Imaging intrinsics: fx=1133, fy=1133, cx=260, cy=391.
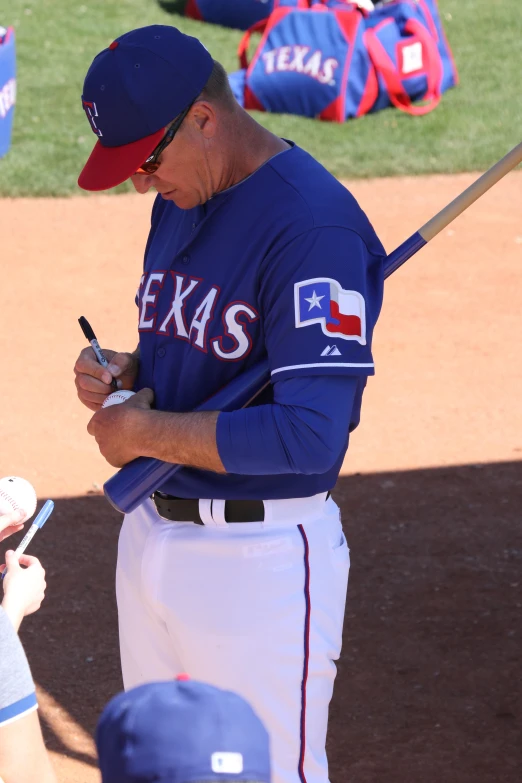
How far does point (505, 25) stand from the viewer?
1369cm

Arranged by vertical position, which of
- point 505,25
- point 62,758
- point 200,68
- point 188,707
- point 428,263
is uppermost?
point 200,68

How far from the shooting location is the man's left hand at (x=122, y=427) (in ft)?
8.15

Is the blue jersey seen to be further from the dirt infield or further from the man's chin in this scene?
the dirt infield

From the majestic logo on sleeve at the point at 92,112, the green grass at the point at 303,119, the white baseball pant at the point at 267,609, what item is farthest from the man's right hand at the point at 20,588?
the green grass at the point at 303,119

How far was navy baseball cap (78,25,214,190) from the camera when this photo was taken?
2.34 m

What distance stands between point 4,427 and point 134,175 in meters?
3.65

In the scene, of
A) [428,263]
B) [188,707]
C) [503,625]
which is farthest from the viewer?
[428,263]

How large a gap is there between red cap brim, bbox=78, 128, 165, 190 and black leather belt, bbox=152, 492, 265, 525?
72 cm

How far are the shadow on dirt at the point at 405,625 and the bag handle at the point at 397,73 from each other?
6.18 meters

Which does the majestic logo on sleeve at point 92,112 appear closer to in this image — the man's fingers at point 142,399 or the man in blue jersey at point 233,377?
the man in blue jersey at point 233,377

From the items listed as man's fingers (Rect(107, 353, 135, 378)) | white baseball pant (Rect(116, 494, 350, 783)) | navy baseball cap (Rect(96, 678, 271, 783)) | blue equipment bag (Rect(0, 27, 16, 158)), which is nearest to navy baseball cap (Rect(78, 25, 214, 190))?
man's fingers (Rect(107, 353, 135, 378))

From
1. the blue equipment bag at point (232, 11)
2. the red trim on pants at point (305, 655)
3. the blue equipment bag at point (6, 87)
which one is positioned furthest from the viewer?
the blue equipment bag at point (232, 11)

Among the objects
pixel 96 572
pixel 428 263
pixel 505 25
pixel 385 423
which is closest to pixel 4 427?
pixel 96 572

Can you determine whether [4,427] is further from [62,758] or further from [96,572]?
[62,758]
